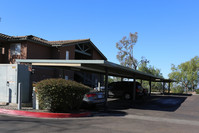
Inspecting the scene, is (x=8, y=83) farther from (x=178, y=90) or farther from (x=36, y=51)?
(x=178, y=90)

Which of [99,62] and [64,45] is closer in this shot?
[99,62]

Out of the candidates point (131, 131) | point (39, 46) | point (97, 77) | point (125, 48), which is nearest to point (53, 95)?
point (131, 131)

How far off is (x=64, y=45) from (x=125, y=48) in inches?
1075

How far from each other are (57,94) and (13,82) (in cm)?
379

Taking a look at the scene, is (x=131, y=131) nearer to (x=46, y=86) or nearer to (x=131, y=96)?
(x=46, y=86)

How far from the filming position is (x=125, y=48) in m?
47.7

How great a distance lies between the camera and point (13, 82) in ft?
39.7

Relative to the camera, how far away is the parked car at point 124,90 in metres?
19.8

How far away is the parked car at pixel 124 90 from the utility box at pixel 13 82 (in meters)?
9.77

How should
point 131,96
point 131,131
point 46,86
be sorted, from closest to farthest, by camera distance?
point 131,131 → point 46,86 → point 131,96

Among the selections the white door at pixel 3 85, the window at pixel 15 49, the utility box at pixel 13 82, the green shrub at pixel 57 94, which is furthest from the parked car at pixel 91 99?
the window at pixel 15 49

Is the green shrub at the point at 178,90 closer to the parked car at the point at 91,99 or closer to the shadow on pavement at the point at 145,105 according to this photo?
the shadow on pavement at the point at 145,105

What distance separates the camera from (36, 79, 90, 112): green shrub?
9.84m

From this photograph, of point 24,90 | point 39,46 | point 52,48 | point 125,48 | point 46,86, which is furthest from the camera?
point 125,48
